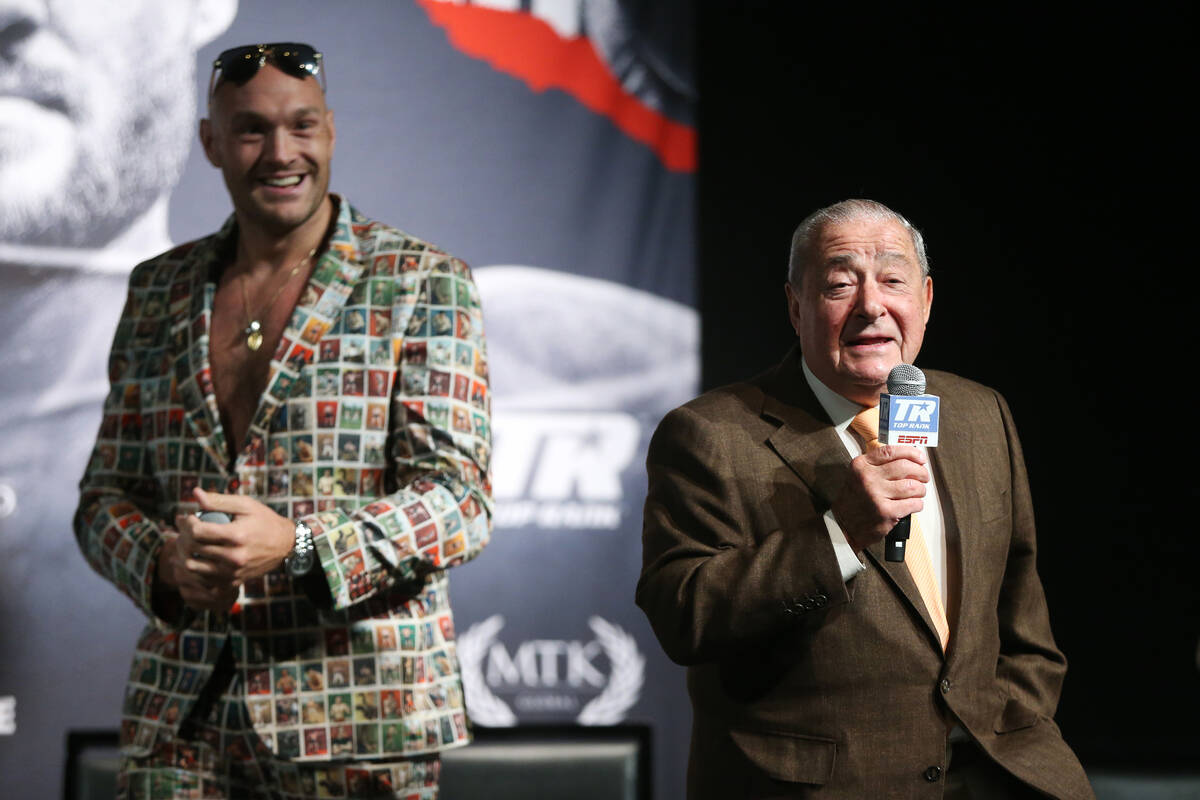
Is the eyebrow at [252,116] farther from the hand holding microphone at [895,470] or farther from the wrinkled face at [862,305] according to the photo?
the hand holding microphone at [895,470]

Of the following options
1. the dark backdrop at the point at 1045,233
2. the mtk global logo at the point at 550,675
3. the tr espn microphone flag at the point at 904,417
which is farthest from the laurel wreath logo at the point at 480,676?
the tr espn microphone flag at the point at 904,417

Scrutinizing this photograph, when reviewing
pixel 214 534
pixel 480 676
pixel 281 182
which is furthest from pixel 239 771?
pixel 480 676

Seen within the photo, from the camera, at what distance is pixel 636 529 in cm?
390

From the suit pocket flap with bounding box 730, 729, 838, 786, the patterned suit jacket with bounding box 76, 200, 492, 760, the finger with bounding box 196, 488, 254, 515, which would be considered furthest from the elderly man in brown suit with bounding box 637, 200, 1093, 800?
the finger with bounding box 196, 488, 254, 515

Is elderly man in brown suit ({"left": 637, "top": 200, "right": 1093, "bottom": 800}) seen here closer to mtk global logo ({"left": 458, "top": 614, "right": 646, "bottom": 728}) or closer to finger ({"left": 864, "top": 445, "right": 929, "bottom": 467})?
finger ({"left": 864, "top": 445, "right": 929, "bottom": 467})

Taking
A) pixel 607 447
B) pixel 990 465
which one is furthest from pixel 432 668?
pixel 607 447

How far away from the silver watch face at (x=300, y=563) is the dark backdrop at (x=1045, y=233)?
2.30m

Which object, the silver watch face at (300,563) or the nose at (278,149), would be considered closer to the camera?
the silver watch face at (300,563)

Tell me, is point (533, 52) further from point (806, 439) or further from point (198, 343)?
point (806, 439)

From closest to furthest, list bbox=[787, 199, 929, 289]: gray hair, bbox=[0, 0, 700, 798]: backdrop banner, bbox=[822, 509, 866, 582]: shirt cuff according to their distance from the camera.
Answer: bbox=[822, 509, 866, 582]: shirt cuff, bbox=[787, 199, 929, 289]: gray hair, bbox=[0, 0, 700, 798]: backdrop banner

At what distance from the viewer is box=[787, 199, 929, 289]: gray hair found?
6.86 ft

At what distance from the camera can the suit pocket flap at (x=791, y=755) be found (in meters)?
1.88

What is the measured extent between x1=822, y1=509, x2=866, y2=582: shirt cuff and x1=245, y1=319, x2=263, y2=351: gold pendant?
105 cm

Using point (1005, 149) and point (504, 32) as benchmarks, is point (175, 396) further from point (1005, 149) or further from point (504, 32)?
point (1005, 149)
